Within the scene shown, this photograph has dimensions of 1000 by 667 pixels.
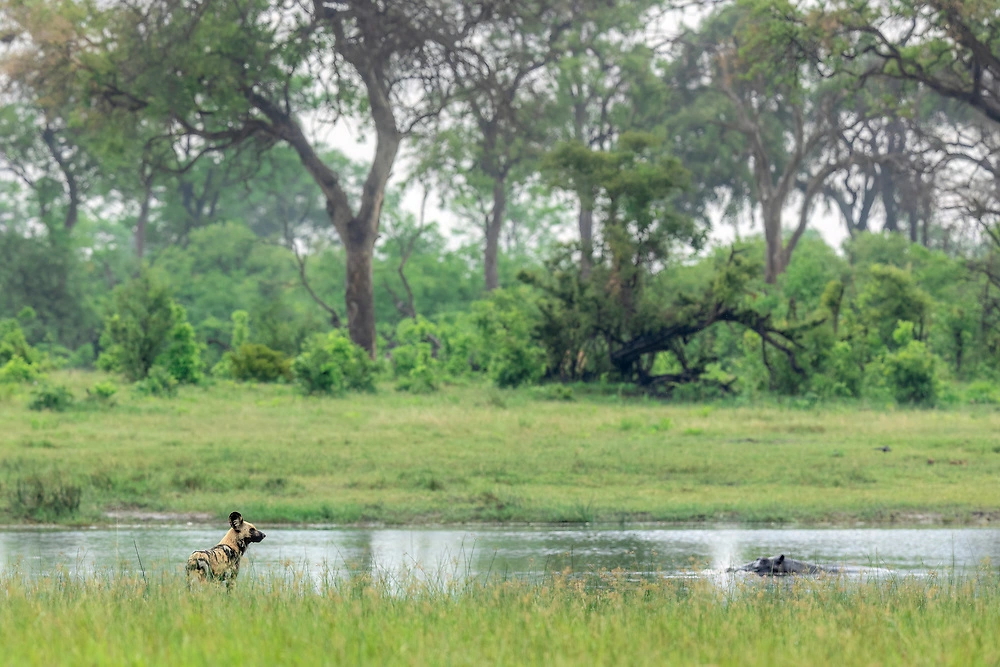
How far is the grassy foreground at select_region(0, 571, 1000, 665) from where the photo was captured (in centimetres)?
583

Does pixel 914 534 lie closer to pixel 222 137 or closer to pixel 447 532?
pixel 447 532

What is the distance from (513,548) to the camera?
1357cm

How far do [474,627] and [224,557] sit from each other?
2743 mm

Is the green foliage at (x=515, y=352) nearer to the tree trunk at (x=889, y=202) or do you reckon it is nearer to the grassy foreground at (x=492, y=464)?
the grassy foreground at (x=492, y=464)

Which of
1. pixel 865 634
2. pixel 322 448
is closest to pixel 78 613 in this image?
pixel 865 634

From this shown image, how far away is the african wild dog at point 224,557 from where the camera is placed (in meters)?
8.88

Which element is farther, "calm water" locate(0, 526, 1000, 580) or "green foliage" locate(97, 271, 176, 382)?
"green foliage" locate(97, 271, 176, 382)

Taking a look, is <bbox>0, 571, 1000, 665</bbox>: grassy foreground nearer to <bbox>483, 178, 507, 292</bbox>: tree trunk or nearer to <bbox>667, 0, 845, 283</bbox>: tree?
<bbox>667, 0, 845, 283</bbox>: tree

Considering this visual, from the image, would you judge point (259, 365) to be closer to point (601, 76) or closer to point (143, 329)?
point (143, 329)

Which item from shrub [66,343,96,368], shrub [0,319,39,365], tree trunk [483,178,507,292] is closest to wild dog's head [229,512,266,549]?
shrub [0,319,39,365]

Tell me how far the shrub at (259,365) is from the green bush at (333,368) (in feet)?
6.00

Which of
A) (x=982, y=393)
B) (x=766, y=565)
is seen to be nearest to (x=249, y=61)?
(x=982, y=393)

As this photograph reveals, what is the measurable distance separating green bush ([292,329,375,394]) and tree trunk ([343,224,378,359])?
6.00 metres

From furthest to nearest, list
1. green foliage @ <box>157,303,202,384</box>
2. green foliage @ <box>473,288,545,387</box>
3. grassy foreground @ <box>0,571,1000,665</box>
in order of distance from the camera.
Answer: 1. green foliage @ <box>157,303,202,384</box>
2. green foliage @ <box>473,288,545,387</box>
3. grassy foreground @ <box>0,571,1000,665</box>
